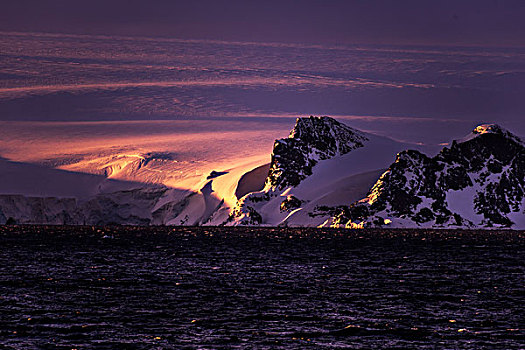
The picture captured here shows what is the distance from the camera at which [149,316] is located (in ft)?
200

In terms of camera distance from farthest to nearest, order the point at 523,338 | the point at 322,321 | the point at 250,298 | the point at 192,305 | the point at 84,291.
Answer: the point at 84,291, the point at 250,298, the point at 192,305, the point at 322,321, the point at 523,338

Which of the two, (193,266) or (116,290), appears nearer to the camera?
(116,290)

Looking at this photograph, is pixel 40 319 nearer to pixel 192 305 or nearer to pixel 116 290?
pixel 192 305

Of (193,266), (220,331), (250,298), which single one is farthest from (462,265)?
(220,331)

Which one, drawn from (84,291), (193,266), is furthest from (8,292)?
(193,266)

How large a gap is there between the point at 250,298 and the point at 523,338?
28524mm

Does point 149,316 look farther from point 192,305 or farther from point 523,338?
point 523,338

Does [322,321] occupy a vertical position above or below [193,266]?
above

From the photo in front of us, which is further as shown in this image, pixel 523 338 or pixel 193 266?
pixel 193 266

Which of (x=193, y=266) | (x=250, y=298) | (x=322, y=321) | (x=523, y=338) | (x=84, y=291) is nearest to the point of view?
(x=523, y=338)

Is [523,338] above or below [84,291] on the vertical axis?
above

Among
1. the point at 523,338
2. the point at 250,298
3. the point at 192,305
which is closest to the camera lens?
the point at 523,338

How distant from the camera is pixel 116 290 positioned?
7988 cm

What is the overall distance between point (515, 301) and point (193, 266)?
5600cm
